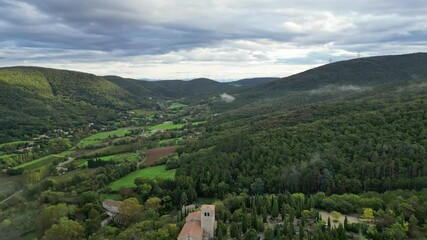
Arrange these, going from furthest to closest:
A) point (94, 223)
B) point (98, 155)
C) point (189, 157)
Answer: point (98, 155), point (189, 157), point (94, 223)

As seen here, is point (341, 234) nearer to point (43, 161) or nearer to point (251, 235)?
point (251, 235)

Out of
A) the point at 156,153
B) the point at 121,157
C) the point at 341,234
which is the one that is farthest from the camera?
the point at 121,157

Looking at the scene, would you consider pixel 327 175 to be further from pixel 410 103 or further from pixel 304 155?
pixel 410 103

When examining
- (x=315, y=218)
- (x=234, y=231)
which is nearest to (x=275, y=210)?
(x=315, y=218)

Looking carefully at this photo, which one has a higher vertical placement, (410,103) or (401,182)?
(410,103)

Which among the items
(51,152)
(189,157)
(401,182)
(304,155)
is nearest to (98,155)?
(51,152)

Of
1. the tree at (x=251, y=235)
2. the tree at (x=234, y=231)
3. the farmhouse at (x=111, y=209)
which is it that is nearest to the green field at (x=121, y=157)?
the farmhouse at (x=111, y=209)
